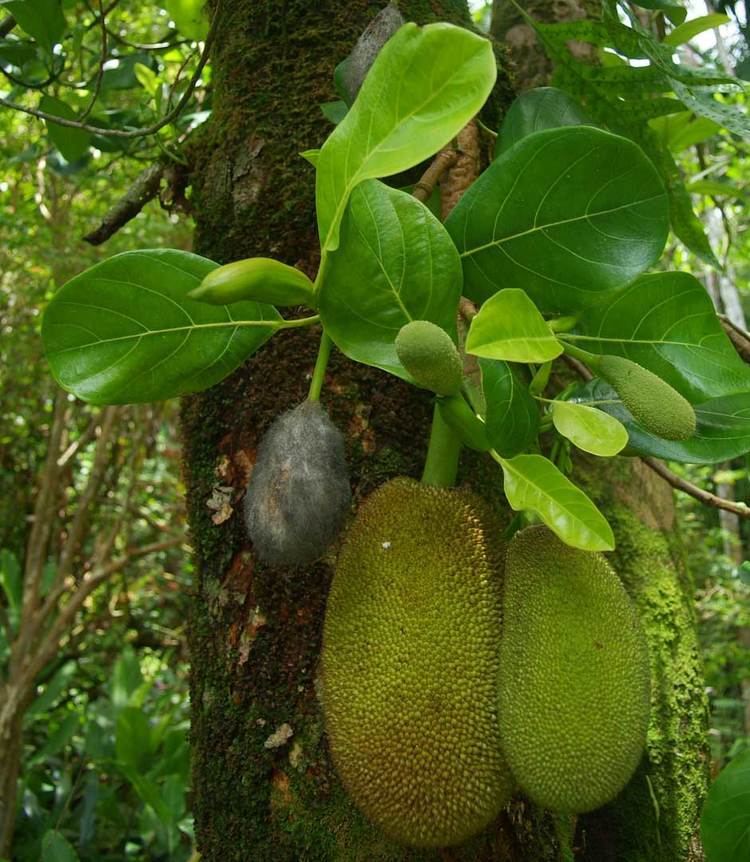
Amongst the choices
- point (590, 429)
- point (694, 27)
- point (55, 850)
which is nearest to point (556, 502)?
point (590, 429)

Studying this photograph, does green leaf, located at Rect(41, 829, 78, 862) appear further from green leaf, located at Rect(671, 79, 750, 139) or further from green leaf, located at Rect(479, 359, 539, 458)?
green leaf, located at Rect(671, 79, 750, 139)

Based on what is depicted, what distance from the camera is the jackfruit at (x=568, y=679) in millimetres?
542

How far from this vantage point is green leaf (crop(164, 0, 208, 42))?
1124mm

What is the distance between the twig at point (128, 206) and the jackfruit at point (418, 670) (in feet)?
1.90

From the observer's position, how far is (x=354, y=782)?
584mm

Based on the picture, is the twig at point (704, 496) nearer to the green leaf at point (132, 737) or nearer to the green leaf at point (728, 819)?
the green leaf at point (728, 819)

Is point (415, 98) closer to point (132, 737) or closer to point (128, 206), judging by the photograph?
point (128, 206)

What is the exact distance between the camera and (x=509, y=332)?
51cm

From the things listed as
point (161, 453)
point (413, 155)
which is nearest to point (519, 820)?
point (413, 155)

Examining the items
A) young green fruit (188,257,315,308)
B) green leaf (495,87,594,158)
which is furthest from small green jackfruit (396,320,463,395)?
green leaf (495,87,594,158)

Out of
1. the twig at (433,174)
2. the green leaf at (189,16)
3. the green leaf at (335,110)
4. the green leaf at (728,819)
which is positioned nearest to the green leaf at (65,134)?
the green leaf at (189,16)

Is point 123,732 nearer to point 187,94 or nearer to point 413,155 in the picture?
point 187,94

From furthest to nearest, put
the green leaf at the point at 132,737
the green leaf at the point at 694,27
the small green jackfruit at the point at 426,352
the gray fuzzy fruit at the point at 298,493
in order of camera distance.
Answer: the green leaf at the point at 132,737 < the green leaf at the point at 694,27 < the gray fuzzy fruit at the point at 298,493 < the small green jackfruit at the point at 426,352

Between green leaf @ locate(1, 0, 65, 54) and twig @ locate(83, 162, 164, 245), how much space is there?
200 millimetres
